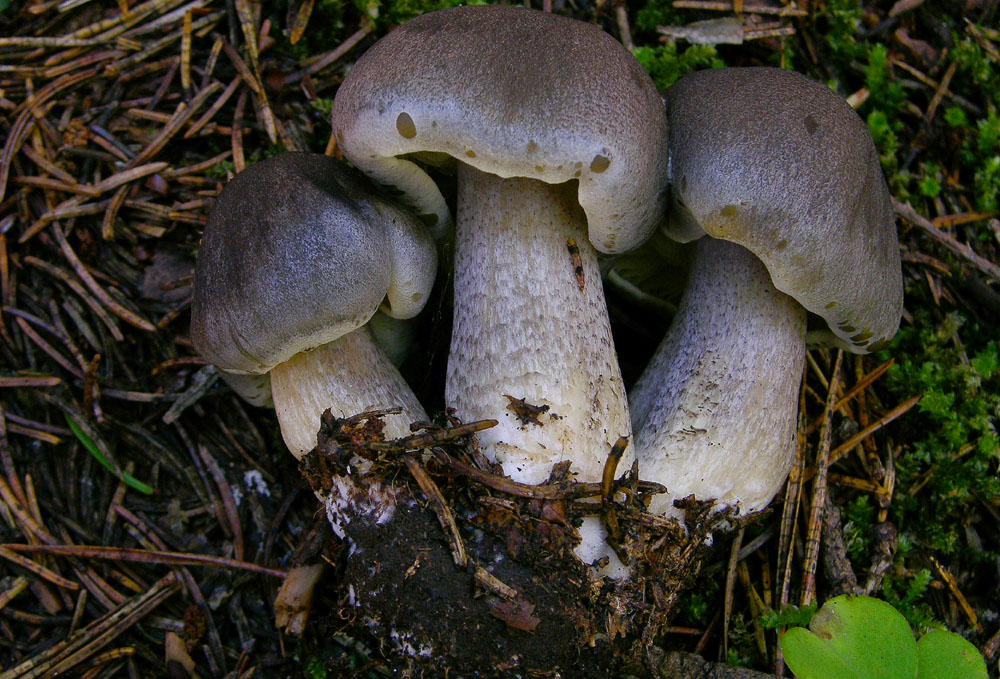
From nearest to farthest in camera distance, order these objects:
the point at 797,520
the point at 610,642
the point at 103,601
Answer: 1. the point at 610,642
2. the point at 103,601
3. the point at 797,520

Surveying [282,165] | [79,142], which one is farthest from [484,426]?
[79,142]

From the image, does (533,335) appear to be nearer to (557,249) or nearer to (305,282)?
(557,249)

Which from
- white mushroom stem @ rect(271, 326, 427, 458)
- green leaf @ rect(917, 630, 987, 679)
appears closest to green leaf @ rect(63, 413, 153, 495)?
white mushroom stem @ rect(271, 326, 427, 458)

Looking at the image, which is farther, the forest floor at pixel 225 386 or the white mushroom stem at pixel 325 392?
the forest floor at pixel 225 386

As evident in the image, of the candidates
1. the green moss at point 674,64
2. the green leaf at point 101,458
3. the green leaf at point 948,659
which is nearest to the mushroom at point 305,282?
the green leaf at point 101,458

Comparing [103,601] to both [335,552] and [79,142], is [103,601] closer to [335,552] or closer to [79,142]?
[335,552]

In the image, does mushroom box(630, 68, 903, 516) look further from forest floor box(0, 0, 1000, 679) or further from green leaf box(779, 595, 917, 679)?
green leaf box(779, 595, 917, 679)

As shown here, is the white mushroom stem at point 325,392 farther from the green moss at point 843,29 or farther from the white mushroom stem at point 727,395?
the green moss at point 843,29
